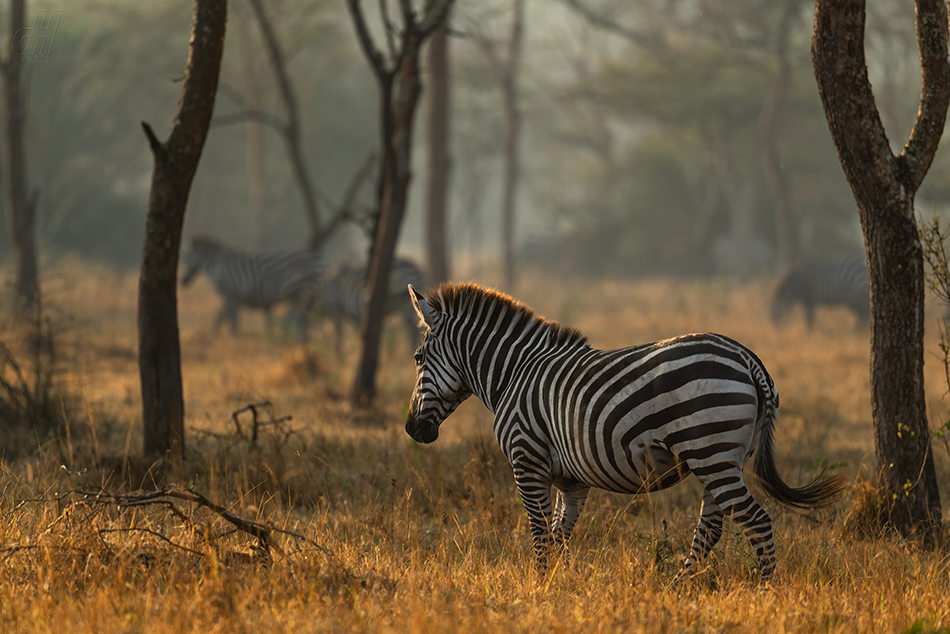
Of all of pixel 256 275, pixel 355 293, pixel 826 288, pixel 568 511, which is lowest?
pixel 568 511

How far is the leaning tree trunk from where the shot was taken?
533 cm

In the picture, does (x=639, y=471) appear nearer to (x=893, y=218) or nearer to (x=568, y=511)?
(x=568, y=511)

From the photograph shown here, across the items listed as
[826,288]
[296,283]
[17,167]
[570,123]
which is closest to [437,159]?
[296,283]

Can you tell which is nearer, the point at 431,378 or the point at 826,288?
the point at 431,378

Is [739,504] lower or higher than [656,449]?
lower

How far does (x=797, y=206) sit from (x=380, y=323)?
27.5 m

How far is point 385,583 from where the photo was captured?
4.27 meters

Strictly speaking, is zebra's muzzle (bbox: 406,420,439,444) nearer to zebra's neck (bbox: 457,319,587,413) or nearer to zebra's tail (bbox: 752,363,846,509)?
zebra's neck (bbox: 457,319,587,413)

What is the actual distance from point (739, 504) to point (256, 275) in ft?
44.9

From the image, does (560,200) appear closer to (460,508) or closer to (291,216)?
(291,216)

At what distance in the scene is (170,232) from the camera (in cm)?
661

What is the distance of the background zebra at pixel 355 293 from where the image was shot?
14.2 meters

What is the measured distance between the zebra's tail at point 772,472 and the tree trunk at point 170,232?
4127 millimetres

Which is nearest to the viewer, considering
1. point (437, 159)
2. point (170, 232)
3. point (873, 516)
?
point (873, 516)
